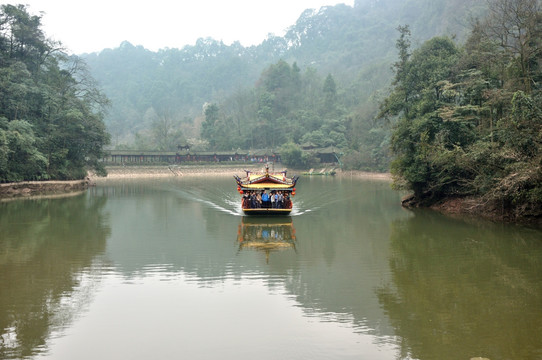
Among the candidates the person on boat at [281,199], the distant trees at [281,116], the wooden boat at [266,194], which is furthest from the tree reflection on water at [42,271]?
the distant trees at [281,116]

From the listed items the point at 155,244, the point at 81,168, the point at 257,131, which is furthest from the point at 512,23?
the point at 257,131

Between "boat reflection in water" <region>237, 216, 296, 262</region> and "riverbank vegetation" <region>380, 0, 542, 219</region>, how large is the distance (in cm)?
742

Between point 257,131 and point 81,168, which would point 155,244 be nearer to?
point 81,168

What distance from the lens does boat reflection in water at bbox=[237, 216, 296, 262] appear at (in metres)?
17.4

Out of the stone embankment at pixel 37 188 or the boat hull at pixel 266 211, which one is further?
the stone embankment at pixel 37 188

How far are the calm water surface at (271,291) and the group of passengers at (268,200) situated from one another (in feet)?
7.58

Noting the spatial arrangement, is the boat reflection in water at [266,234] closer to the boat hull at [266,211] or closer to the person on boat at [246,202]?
the boat hull at [266,211]

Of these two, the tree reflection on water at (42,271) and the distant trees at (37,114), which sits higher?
the distant trees at (37,114)

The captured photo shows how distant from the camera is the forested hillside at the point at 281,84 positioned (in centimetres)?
8481

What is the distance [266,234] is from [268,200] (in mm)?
4653

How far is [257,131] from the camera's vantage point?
94.1 meters

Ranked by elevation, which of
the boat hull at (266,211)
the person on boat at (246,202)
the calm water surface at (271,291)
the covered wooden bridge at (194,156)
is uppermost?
the covered wooden bridge at (194,156)

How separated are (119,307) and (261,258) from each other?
5.69 meters

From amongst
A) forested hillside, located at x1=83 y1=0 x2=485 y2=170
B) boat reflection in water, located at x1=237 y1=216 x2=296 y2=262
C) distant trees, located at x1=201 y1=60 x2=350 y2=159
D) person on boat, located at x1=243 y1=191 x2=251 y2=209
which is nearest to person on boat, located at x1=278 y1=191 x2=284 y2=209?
boat reflection in water, located at x1=237 y1=216 x2=296 y2=262
